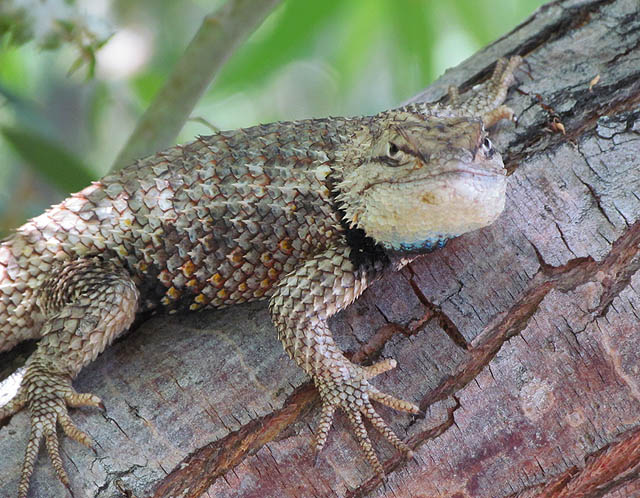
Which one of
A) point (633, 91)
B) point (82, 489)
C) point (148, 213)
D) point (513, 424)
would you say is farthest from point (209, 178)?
point (633, 91)

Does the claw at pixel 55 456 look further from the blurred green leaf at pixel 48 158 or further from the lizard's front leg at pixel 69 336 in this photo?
the blurred green leaf at pixel 48 158

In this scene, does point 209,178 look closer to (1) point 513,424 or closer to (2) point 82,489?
(2) point 82,489

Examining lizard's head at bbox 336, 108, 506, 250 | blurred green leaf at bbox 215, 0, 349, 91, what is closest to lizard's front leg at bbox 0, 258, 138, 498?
lizard's head at bbox 336, 108, 506, 250

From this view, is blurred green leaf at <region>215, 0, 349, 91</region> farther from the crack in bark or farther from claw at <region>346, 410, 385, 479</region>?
claw at <region>346, 410, 385, 479</region>

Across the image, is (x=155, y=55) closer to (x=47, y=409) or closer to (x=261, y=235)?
(x=261, y=235)

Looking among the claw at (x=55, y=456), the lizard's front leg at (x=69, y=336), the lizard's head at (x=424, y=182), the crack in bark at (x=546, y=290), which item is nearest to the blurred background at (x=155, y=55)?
the lizard's front leg at (x=69, y=336)

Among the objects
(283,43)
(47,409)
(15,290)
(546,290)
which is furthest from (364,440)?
(283,43)
